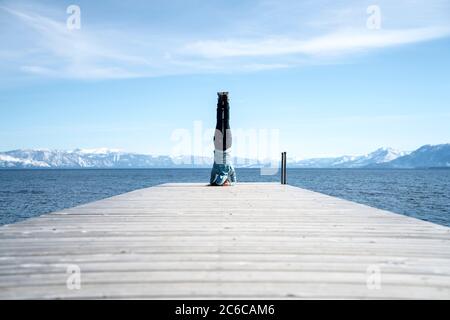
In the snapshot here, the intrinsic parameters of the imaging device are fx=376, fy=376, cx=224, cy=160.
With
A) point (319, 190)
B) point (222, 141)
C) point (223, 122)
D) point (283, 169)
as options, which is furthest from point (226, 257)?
point (319, 190)

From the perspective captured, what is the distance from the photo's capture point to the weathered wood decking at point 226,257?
9.84ft

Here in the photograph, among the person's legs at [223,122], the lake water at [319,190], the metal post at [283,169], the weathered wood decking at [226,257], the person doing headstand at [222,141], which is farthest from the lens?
the lake water at [319,190]

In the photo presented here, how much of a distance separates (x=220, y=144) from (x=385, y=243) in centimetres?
1147

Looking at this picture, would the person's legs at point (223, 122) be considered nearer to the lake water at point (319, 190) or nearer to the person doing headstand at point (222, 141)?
the person doing headstand at point (222, 141)

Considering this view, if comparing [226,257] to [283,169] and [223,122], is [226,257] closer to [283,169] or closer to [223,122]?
[223,122]

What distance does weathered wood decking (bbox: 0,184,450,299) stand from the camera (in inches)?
118

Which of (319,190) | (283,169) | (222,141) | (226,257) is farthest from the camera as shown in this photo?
(319,190)

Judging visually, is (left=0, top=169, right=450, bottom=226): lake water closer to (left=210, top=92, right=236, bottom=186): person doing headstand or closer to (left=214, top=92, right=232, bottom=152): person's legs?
(left=210, top=92, right=236, bottom=186): person doing headstand

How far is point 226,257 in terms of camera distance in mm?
3918

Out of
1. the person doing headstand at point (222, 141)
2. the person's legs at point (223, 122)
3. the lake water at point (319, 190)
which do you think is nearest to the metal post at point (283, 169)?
the person doing headstand at point (222, 141)

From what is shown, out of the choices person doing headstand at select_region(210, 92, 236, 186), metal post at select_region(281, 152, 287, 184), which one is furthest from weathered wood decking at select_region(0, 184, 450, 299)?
metal post at select_region(281, 152, 287, 184)

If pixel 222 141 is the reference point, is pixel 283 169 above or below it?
below

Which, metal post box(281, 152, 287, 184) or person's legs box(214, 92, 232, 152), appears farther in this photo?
metal post box(281, 152, 287, 184)
